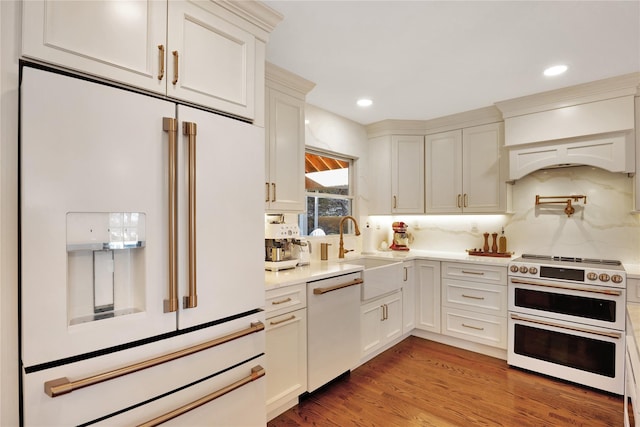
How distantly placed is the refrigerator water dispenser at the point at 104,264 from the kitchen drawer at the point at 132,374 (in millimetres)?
166

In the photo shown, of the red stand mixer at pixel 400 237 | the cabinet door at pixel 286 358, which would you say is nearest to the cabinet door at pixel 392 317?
the red stand mixer at pixel 400 237

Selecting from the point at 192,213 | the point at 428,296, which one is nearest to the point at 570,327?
the point at 428,296

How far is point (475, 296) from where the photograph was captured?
308 cm

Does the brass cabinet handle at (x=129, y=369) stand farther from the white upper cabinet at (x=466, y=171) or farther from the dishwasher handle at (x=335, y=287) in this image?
the white upper cabinet at (x=466, y=171)

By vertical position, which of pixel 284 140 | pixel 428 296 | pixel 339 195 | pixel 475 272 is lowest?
pixel 428 296

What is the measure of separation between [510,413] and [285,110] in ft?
8.77

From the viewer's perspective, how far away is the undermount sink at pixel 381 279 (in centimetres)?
265

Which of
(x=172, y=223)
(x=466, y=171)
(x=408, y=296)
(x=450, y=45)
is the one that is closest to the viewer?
(x=172, y=223)

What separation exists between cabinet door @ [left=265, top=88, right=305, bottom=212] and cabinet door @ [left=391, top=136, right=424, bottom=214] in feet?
5.23

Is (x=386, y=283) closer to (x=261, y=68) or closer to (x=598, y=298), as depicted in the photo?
(x=598, y=298)

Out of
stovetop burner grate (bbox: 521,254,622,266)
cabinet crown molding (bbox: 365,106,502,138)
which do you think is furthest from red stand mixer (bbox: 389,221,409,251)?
stovetop burner grate (bbox: 521,254,622,266)

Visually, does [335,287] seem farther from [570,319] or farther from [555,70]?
[555,70]

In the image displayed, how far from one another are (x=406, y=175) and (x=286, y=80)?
1968mm

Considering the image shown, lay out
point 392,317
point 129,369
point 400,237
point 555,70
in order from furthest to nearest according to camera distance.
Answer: point 400,237 < point 392,317 < point 555,70 < point 129,369
